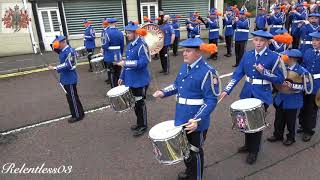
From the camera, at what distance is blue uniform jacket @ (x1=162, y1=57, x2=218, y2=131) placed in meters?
4.02

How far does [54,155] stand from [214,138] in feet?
9.09

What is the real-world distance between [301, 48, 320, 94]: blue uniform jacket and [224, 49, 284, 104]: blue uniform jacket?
1.15 m

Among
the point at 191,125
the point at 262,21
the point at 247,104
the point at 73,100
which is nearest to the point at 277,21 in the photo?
the point at 262,21

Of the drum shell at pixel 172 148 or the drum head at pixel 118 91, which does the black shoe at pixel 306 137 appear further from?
the drum head at pixel 118 91

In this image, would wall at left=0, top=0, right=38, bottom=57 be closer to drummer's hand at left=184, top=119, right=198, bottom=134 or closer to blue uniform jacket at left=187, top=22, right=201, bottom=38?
blue uniform jacket at left=187, top=22, right=201, bottom=38

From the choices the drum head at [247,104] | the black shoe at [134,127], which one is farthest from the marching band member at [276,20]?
the drum head at [247,104]

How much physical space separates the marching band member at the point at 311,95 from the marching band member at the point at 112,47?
4.57 m

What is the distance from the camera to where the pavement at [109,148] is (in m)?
5.03

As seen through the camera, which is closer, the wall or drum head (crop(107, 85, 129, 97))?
drum head (crop(107, 85, 129, 97))

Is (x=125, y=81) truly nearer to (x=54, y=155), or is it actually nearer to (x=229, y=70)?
(x=54, y=155)

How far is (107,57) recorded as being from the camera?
8.73 metres

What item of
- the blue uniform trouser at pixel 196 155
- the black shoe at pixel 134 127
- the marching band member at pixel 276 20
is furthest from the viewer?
the marching band member at pixel 276 20

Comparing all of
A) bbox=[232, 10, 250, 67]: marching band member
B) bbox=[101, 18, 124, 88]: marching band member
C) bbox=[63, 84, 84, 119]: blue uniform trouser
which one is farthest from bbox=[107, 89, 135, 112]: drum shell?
bbox=[232, 10, 250, 67]: marching band member

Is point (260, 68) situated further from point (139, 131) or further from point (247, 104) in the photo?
point (139, 131)
